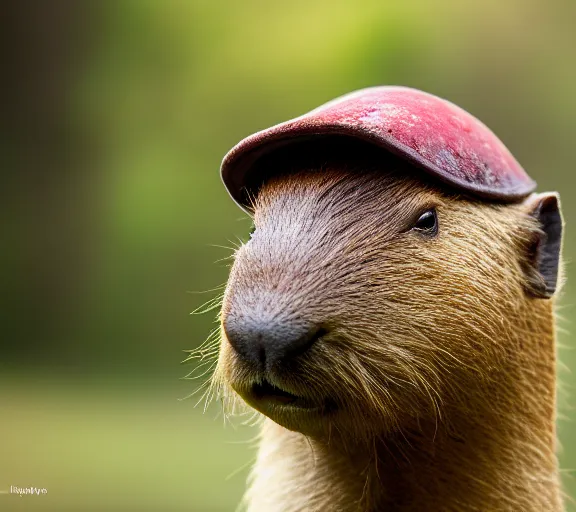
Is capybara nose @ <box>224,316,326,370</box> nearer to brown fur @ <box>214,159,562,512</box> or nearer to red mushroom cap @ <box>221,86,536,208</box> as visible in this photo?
brown fur @ <box>214,159,562,512</box>

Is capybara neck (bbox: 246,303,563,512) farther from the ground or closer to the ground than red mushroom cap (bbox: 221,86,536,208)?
closer to the ground

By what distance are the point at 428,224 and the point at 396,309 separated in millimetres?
262

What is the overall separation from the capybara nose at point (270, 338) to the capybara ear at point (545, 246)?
2.57ft

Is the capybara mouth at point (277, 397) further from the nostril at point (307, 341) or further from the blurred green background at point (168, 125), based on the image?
the blurred green background at point (168, 125)

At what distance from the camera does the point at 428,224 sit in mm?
2215

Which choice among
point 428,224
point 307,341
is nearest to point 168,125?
point 428,224

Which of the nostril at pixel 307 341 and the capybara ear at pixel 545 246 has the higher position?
the capybara ear at pixel 545 246

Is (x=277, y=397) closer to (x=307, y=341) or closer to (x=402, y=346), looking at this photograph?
(x=307, y=341)

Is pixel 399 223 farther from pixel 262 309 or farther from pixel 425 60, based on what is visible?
pixel 425 60

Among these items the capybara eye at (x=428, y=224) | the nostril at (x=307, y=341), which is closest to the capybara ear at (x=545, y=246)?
the capybara eye at (x=428, y=224)

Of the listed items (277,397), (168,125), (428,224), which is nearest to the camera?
(277,397)

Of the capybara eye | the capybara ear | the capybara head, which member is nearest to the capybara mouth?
the capybara head

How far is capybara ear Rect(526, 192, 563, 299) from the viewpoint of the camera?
244cm

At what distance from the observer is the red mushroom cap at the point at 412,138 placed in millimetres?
2078
